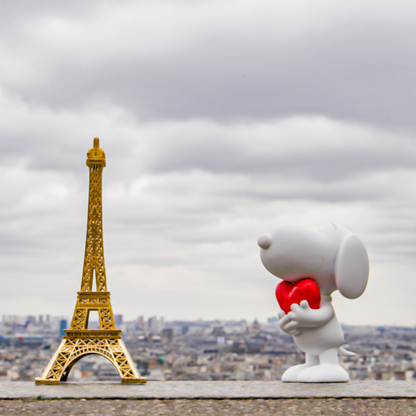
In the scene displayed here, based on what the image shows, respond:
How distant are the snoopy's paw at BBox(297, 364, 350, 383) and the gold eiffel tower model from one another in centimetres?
444

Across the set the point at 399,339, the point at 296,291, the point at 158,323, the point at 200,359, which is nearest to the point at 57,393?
the point at 296,291

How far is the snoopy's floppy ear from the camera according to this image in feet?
49.2

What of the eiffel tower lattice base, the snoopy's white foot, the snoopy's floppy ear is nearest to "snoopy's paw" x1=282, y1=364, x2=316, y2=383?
the snoopy's white foot

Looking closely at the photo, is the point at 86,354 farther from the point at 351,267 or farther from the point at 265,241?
the point at 351,267

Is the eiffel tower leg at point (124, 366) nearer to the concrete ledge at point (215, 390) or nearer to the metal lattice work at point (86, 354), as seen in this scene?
the metal lattice work at point (86, 354)

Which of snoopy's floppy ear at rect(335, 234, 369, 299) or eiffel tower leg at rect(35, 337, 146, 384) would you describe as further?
eiffel tower leg at rect(35, 337, 146, 384)

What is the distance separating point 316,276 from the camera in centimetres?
1530

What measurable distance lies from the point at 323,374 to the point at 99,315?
6.96 m

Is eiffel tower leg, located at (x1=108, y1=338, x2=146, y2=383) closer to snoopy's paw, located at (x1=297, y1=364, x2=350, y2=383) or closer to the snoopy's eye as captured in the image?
snoopy's paw, located at (x1=297, y1=364, x2=350, y2=383)

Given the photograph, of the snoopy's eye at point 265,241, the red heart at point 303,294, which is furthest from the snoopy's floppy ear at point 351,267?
the snoopy's eye at point 265,241

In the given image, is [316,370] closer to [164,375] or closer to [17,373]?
[164,375]

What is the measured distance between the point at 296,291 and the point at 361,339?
74.9 meters

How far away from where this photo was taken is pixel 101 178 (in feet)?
63.8

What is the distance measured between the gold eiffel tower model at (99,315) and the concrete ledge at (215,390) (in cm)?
111
